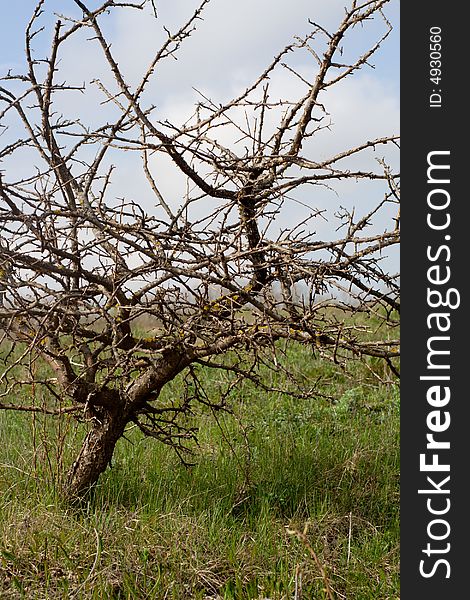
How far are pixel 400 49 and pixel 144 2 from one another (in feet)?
4.07

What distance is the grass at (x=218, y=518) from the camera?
11.2ft

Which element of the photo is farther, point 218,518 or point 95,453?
point 95,453

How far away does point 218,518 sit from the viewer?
416 centimetres

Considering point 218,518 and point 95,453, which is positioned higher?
point 95,453

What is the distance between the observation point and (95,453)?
4266 millimetres

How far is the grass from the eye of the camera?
11.2 feet

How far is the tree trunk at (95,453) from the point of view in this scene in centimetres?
421

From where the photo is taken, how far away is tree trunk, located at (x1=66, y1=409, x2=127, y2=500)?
4211mm

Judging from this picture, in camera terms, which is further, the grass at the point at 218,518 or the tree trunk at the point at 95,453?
the tree trunk at the point at 95,453

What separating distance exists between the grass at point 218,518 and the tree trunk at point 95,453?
10 cm

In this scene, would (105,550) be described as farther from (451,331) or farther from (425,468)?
(451,331)

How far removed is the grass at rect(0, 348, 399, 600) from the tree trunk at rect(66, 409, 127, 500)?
0.10 meters

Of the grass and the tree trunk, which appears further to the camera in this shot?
the tree trunk

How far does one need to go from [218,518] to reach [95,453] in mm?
746
